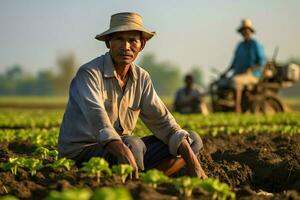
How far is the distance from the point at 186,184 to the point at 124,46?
1540 millimetres

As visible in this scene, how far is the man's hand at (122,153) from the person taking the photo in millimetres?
4496

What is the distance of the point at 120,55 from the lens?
5.05 meters

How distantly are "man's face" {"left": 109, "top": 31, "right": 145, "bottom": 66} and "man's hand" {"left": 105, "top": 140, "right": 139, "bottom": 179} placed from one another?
0.78m

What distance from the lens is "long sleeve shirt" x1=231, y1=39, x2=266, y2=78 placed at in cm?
1545

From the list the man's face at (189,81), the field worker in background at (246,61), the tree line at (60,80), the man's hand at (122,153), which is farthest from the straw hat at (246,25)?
the tree line at (60,80)

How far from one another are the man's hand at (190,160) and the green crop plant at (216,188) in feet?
3.36

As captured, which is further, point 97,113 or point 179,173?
point 179,173

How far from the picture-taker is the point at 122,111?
530cm

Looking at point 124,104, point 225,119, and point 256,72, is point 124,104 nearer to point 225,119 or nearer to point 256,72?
point 225,119

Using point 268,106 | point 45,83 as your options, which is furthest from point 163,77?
point 268,106

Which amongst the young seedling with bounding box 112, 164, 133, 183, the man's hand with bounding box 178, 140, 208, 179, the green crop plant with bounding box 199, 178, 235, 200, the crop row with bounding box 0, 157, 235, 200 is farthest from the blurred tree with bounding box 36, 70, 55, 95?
the green crop plant with bounding box 199, 178, 235, 200

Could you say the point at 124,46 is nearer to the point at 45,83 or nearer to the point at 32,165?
the point at 32,165

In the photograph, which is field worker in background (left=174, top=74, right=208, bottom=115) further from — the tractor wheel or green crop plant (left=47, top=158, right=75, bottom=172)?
green crop plant (left=47, top=158, right=75, bottom=172)

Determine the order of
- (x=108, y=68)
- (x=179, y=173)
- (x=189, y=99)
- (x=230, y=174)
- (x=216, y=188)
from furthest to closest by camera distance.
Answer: (x=189, y=99) < (x=179, y=173) < (x=230, y=174) < (x=108, y=68) < (x=216, y=188)
